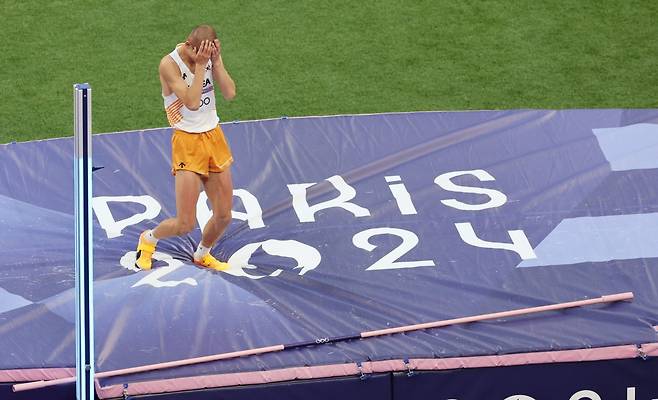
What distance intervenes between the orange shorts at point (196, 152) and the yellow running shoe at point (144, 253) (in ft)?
1.55

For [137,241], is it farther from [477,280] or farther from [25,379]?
[477,280]

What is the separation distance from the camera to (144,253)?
661cm

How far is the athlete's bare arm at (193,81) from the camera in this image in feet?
20.1

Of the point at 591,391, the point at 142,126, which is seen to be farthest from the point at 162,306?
the point at 142,126

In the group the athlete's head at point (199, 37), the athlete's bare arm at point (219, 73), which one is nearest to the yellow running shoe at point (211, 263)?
the athlete's bare arm at point (219, 73)

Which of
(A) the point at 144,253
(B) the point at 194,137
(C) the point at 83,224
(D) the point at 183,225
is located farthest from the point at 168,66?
(C) the point at 83,224

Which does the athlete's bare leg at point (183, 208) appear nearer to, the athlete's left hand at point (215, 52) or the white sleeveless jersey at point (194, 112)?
the white sleeveless jersey at point (194, 112)

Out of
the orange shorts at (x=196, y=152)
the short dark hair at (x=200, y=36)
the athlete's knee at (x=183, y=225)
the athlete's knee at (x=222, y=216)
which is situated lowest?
the athlete's knee at (x=183, y=225)

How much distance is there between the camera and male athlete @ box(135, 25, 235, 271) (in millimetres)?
6172

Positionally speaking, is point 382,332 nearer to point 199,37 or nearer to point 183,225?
point 183,225

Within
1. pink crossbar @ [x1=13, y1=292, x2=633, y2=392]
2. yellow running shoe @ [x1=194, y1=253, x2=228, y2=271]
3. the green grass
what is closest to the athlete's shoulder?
yellow running shoe @ [x1=194, y1=253, x2=228, y2=271]

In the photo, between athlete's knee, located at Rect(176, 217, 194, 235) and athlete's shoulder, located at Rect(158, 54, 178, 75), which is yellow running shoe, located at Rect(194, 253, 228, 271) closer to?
athlete's knee, located at Rect(176, 217, 194, 235)

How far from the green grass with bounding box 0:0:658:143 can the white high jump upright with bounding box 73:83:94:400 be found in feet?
12.5

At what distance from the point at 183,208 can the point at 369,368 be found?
1.30 metres
